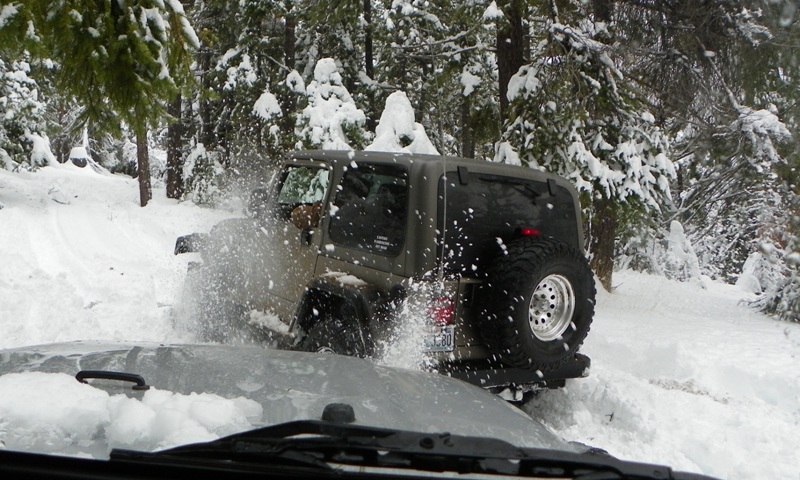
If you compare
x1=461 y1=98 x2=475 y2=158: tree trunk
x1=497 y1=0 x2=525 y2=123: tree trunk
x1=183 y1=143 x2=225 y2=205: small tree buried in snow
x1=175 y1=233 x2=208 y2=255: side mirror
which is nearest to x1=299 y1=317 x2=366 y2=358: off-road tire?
x1=175 y1=233 x2=208 y2=255: side mirror

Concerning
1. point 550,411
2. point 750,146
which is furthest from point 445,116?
point 550,411

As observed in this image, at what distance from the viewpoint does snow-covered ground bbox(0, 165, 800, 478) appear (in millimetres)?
5340

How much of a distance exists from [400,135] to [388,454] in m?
10.8

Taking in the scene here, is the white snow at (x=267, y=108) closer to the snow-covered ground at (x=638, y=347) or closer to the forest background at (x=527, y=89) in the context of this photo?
the forest background at (x=527, y=89)

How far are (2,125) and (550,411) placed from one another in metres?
21.4

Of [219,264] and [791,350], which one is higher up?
[219,264]

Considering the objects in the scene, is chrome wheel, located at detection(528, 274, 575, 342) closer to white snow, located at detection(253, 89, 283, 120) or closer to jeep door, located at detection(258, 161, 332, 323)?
jeep door, located at detection(258, 161, 332, 323)

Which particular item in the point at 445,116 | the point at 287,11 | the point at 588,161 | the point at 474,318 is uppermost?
the point at 287,11

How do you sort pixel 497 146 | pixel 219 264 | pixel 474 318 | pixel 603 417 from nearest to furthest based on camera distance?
pixel 474 318 < pixel 603 417 < pixel 219 264 < pixel 497 146

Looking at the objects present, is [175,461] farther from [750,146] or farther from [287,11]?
[287,11]

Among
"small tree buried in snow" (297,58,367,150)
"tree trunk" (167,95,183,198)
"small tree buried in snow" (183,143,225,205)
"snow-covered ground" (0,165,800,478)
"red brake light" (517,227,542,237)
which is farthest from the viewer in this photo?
"tree trunk" (167,95,183,198)

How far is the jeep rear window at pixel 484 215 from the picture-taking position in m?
5.04

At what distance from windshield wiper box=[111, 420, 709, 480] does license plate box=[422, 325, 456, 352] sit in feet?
9.21

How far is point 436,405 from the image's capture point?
268 centimetres
